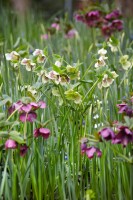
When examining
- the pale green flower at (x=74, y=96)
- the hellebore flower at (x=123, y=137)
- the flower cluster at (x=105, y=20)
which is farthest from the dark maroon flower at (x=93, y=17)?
the hellebore flower at (x=123, y=137)

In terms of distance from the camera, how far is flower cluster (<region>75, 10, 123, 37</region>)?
347 centimetres

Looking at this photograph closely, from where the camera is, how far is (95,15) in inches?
140

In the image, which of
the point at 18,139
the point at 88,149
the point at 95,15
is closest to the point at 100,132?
the point at 88,149

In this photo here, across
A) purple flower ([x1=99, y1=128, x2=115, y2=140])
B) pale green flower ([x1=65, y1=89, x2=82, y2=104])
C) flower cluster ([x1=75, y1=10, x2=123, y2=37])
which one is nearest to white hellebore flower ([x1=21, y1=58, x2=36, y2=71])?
pale green flower ([x1=65, y1=89, x2=82, y2=104])

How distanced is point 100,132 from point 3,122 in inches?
11.6

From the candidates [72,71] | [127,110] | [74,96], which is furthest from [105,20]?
[127,110]

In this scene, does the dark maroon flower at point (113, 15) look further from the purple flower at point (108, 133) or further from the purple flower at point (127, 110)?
the purple flower at point (108, 133)

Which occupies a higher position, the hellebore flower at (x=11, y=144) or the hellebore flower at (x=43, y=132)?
the hellebore flower at (x=43, y=132)

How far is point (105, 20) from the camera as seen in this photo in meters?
3.61

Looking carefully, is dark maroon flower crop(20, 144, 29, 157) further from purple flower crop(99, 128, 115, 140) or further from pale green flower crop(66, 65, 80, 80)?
pale green flower crop(66, 65, 80, 80)

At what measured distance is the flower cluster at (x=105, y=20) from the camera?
3.47 meters

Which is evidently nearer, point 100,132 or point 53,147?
point 100,132

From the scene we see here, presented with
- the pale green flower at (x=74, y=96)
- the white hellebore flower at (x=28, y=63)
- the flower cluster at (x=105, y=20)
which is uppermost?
Answer: the flower cluster at (x=105, y=20)

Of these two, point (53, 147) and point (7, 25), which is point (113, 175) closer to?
point (53, 147)
